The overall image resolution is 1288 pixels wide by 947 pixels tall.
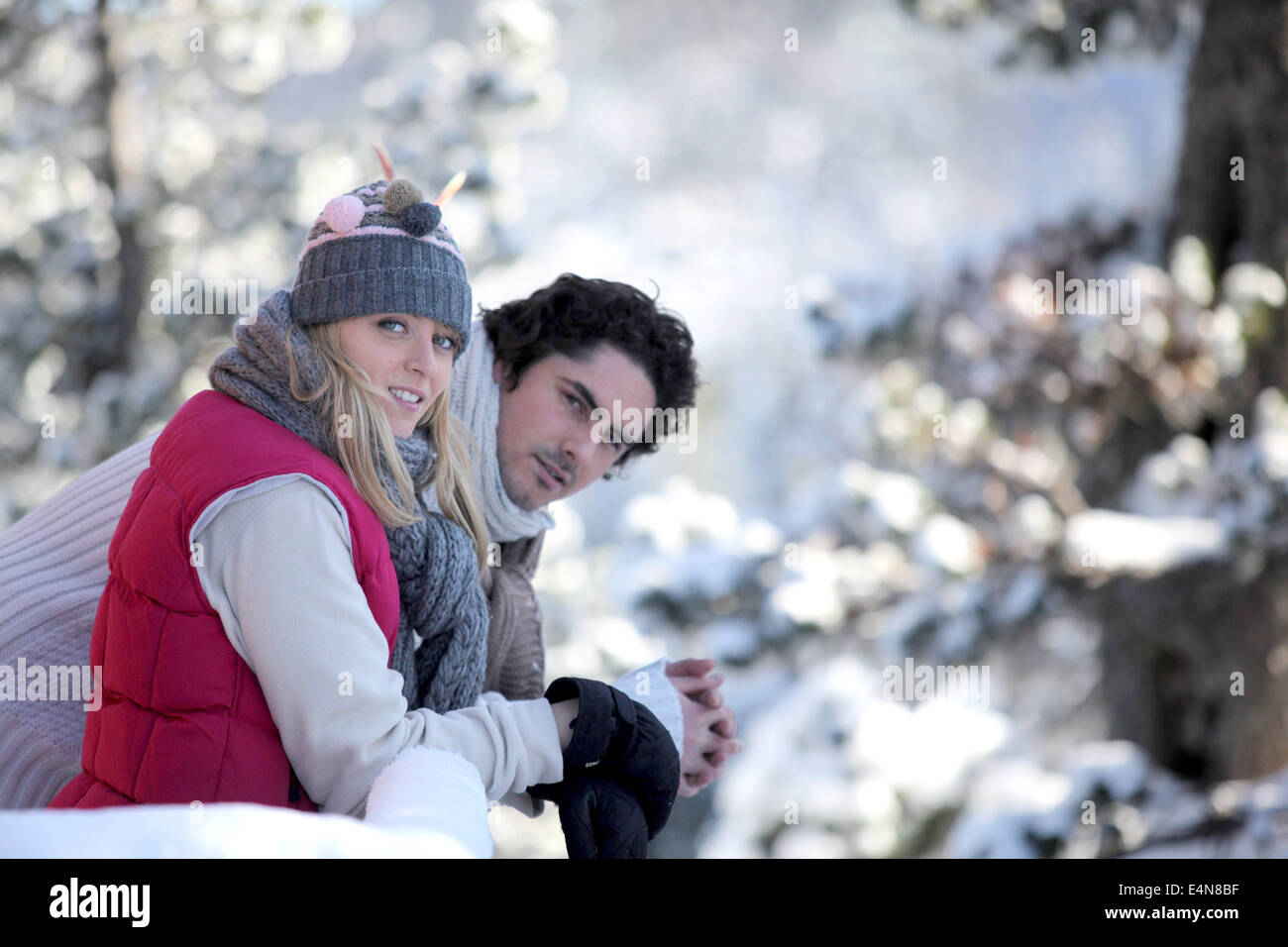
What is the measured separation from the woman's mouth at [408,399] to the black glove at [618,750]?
37 cm

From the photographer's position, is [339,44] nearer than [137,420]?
No

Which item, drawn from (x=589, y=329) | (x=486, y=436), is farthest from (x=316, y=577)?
(x=589, y=329)

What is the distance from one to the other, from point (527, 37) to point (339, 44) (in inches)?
39.1

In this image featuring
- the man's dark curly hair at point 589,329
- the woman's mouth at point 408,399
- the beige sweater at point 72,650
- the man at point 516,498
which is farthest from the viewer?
the man's dark curly hair at point 589,329

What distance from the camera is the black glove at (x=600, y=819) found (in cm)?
147

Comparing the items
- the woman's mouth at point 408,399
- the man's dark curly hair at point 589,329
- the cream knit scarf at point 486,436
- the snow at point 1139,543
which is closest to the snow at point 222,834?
the woman's mouth at point 408,399

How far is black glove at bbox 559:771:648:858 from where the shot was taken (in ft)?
4.84

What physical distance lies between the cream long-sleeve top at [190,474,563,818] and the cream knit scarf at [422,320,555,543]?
590 mm

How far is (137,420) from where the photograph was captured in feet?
17.0

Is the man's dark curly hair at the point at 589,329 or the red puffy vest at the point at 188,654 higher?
the man's dark curly hair at the point at 589,329

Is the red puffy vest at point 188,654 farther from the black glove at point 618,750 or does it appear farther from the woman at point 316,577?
the black glove at point 618,750

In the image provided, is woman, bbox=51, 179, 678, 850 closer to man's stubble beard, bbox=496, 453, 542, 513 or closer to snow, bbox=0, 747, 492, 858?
snow, bbox=0, 747, 492, 858
